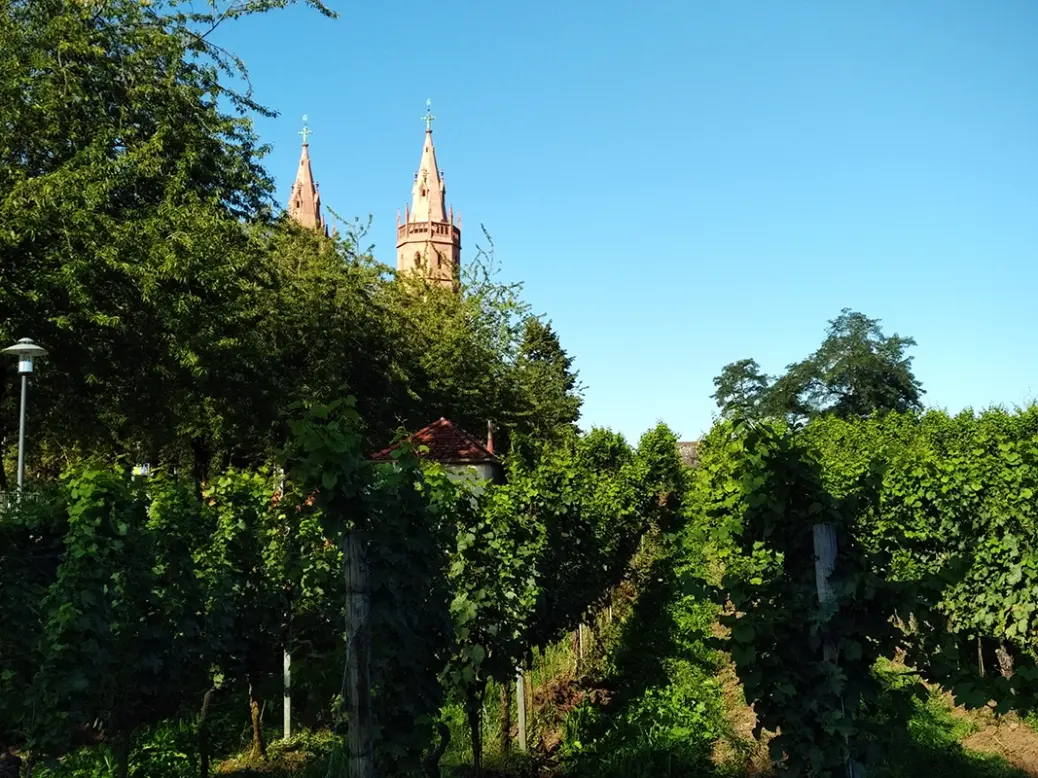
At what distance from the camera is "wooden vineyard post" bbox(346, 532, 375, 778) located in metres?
4.00

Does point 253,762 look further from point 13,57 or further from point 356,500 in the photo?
point 13,57

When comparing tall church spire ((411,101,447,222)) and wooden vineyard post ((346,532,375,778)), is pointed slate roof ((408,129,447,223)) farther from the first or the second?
wooden vineyard post ((346,532,375,778))

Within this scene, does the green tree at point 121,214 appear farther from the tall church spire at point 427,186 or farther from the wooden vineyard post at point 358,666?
the tall church spire at point 427,186

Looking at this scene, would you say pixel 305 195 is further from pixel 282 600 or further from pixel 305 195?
pixel 282 600

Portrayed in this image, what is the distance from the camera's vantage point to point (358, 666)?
4098 millimetres

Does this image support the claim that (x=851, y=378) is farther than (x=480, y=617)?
Yes

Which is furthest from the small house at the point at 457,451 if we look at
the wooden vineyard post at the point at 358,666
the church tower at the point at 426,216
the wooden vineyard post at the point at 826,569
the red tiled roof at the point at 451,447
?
the church tower at the point at 426,216

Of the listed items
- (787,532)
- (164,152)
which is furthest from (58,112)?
(787,532)

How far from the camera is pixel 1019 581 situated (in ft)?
28.2

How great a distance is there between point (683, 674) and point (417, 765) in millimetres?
5793

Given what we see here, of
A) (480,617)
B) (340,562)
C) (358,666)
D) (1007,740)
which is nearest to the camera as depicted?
(358,666)

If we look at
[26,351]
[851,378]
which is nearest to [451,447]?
[26,351]

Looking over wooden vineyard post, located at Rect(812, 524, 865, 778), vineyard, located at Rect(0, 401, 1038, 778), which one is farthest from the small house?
wooden vineyard post, located at Rect(812, 524, 865, 778)

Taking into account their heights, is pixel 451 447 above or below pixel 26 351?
below
